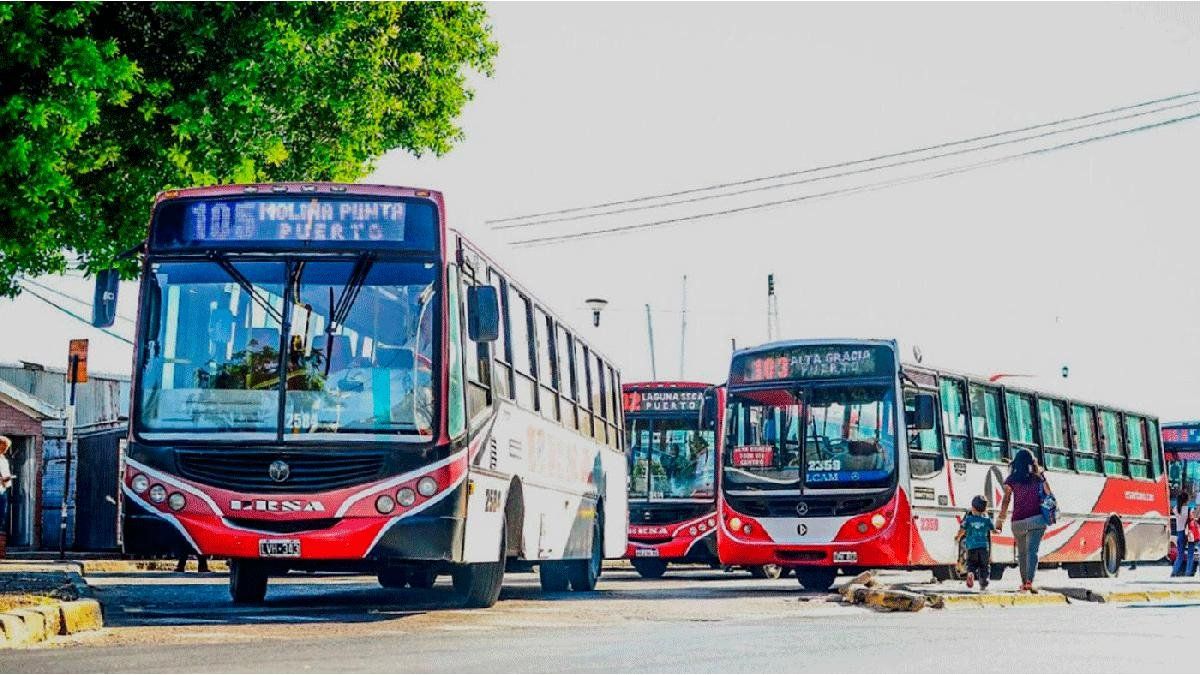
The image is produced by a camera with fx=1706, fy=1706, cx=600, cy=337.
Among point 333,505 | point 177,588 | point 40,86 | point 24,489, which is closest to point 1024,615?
point 333,505

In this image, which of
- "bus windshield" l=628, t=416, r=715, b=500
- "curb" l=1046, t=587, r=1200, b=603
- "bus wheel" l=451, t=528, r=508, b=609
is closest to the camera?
"bus wheel" l=451, t=528, r=508, b=609

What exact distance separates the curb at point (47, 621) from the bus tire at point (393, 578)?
20.5ft

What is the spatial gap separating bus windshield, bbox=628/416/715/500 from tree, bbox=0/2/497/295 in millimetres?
7126

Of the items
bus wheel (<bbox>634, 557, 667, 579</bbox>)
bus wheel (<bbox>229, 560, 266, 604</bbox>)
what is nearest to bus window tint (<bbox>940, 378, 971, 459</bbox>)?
bus wheel (<bbox>634, 557, 667, 579</bbox>)

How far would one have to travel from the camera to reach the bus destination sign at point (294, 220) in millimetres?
14070

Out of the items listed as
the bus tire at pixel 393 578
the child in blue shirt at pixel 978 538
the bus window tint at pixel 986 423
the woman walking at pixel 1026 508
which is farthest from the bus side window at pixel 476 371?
the bus window tint at pixel 986 423

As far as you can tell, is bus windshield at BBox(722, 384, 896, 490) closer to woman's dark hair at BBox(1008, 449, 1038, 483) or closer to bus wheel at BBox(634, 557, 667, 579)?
woman's dark hair at BBox(1008, 449, 1038, 483)

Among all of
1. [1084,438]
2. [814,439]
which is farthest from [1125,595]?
[1084,438]

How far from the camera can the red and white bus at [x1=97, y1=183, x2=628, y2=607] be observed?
1355 cm

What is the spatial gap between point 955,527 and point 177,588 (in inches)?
405

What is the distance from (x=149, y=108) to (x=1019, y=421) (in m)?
14.1

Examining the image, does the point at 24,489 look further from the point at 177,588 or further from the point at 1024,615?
the point at 1024,615

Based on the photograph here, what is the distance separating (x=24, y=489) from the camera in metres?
37.9

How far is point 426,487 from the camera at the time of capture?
13.6 metres
